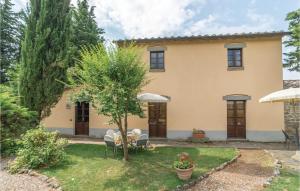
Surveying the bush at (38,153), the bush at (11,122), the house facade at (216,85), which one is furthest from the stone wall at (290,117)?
the bush at (11,122)

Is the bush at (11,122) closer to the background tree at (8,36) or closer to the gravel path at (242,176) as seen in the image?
the gravel path at (242,176)

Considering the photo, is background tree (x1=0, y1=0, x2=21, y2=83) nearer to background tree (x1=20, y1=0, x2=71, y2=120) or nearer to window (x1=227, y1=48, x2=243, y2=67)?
background tree (x1=20, y1=0, x2=71, y2=120)

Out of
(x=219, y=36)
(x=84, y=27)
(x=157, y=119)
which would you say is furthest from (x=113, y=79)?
(x=84, y=27)

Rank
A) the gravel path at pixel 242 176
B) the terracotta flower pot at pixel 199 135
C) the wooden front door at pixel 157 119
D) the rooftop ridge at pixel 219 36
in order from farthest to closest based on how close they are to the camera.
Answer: the wooden front door at pixel 157 119 < the terracotta flower pot at pixel 199 135 < the rooftop ridge at pixel 219 36 < the gravel path at pixel 242 176

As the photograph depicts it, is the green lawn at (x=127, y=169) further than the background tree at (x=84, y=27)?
No

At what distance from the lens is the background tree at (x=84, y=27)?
79.6 feet

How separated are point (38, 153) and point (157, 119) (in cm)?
822

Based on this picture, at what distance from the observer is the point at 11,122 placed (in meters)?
11.7

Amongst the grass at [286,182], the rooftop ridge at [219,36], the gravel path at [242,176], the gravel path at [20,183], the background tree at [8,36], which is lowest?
the gravel path at [20,183]

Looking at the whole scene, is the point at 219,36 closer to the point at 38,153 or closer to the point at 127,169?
the point at 127,169

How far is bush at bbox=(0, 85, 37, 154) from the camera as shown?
11.4 metres

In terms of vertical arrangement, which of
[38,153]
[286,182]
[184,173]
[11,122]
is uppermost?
[11,122]

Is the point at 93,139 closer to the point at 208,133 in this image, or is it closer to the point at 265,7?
the point at 208,133

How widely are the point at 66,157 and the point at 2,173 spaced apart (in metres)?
2.32
